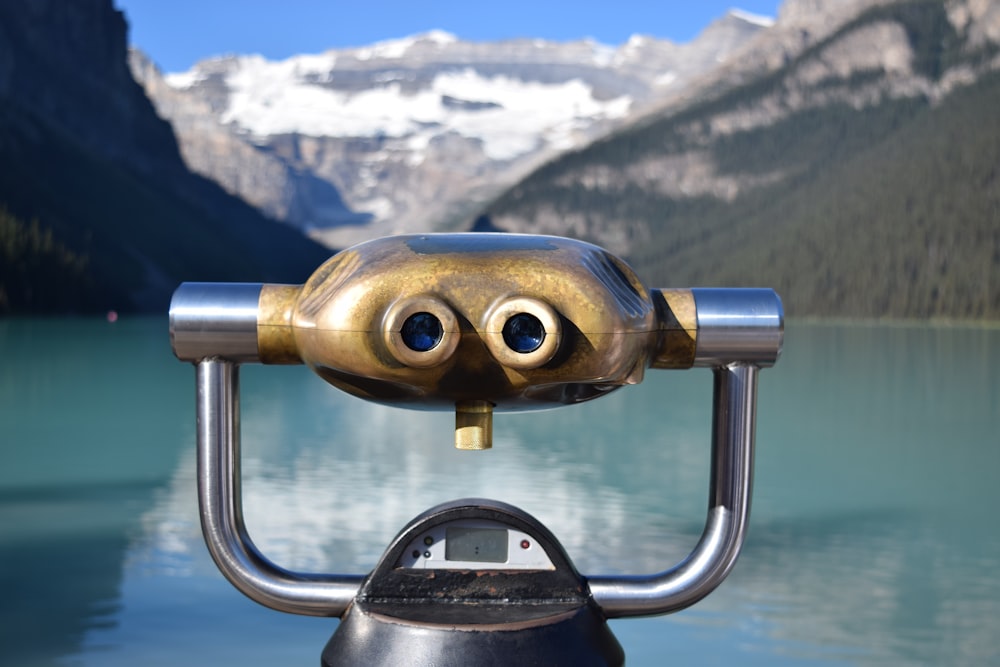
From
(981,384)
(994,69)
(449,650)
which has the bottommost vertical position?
(981,384)

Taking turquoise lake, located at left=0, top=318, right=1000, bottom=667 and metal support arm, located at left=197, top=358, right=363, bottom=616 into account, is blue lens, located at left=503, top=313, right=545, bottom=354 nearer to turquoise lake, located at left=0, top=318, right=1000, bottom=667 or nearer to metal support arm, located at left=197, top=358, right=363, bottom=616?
metal support arm, located at left=197, top=358, right=363, bottom=616

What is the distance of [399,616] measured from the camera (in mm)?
1824

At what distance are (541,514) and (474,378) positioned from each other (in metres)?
12.1

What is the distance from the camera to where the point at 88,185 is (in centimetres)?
13175

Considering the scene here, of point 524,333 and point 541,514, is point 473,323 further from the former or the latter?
point 541,514

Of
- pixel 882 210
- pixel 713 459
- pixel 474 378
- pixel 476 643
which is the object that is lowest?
pixel 476 643

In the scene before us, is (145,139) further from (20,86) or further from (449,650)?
(449,650)

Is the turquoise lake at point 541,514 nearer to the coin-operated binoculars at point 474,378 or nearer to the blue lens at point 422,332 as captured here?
the coin-operated binoculars at point 474,378

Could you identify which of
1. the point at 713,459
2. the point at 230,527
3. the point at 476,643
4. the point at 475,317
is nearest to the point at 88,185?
the point at 230,527

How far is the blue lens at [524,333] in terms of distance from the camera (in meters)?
1.57

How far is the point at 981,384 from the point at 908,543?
2742cm

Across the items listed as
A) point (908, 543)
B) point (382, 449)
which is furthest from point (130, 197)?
point (908, 543)

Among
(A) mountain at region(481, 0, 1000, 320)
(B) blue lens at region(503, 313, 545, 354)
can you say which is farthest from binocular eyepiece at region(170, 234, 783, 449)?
(A) mountain at region(481, 0, 1000, 320)

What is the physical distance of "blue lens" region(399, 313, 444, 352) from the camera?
1580 mm
